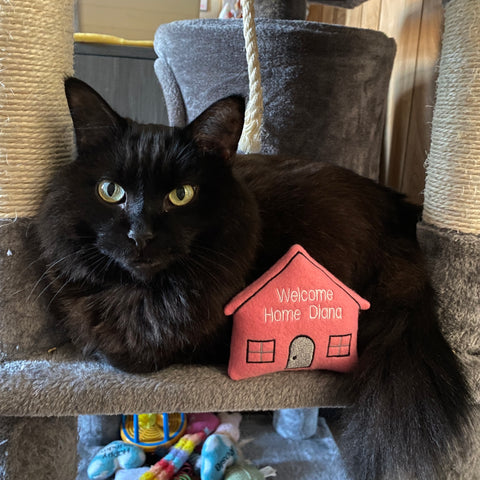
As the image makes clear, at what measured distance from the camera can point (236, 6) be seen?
2.24 meters

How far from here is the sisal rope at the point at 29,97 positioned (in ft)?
2.64

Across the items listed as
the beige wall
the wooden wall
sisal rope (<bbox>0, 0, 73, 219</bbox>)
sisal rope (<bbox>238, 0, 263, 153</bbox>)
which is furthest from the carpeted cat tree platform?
the beige wall

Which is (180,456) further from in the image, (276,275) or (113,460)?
(276,275)

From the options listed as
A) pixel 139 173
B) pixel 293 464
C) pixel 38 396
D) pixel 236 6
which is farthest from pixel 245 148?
pixel 236 6

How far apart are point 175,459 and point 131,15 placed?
2467 millimetres

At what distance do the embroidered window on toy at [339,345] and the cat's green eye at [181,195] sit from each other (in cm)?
37

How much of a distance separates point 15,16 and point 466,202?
2.98 feet

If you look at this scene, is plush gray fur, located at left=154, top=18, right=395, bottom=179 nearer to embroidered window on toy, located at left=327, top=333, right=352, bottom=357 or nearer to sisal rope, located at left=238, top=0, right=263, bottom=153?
sisal rope, located at left=238, top=0, right=263, bottom=153

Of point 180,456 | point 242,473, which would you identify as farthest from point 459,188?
point 180,456

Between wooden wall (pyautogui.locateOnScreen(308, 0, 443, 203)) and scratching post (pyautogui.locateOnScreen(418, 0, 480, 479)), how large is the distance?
49 centimetres

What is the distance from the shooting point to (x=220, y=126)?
2.57 feet

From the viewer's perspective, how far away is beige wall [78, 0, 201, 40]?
2688 mm

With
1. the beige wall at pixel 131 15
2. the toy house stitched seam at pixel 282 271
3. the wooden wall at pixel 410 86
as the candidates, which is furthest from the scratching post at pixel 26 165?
the beige wall at pixel 131 15

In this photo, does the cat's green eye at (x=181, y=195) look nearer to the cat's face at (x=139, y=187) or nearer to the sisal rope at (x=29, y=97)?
the cat's face at (x=139, y=187)
